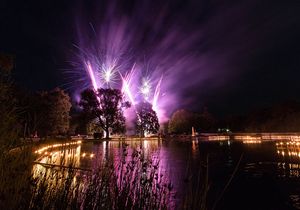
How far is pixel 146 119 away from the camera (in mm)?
64688

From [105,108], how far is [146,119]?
1250cm

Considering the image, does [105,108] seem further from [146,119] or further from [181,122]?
[181,122]

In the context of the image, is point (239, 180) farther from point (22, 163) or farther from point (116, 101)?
point (116, 101)

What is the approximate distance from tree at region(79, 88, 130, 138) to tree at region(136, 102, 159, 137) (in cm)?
921

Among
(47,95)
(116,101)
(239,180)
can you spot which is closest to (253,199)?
(239,180)

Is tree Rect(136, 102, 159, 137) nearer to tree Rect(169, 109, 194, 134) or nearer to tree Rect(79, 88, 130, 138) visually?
tree Rect(79, 88, 130, 138)

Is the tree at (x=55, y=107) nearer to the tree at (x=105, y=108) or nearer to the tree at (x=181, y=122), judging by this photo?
the tree at (x=105, y=108)

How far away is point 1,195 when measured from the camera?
2.96 m

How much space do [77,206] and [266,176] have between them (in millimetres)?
11580

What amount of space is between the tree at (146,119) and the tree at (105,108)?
9.21 m

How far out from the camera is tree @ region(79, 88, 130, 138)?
54.3 m

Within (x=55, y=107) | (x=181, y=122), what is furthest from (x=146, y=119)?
(x=55, y=107)

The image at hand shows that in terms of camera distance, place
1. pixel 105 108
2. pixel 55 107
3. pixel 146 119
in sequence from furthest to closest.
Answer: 1. pixel 146 119
2. pixel 105 108
3. pixel 55 107

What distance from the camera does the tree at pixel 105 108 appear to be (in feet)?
178
